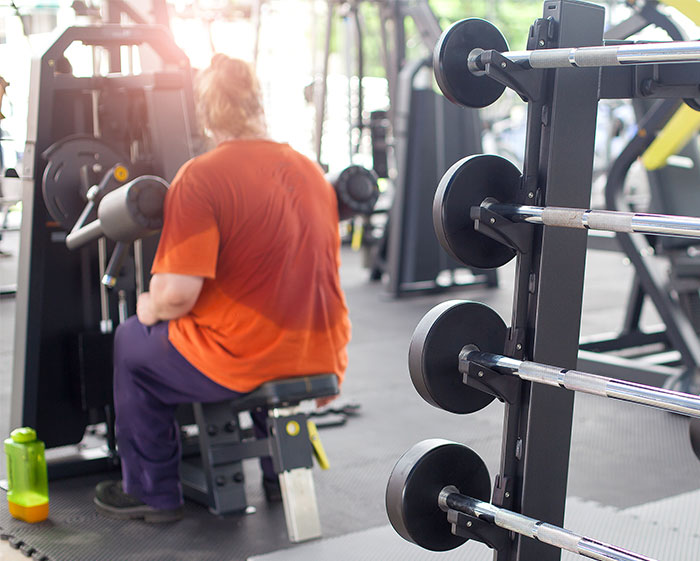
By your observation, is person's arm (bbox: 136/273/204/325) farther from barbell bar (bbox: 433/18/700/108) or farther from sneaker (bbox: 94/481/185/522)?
barbell bar (bbox: 433/18/700/108)

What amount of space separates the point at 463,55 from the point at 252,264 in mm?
1068

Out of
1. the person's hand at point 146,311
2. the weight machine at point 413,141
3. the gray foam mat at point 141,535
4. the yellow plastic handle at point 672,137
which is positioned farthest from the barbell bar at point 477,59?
the weight machine at point 413,141

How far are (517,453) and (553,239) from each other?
34 cm

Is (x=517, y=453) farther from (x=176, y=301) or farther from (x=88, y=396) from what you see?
(x=88, y=396)

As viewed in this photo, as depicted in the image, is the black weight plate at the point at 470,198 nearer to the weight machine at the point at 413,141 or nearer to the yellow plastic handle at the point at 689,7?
the yellow plastic handle at the point at 689,7

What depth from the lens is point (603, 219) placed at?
1.23 metres

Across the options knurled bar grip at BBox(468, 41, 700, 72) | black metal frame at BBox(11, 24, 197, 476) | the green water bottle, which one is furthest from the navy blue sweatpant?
knurled bar grip at BBox(468, 41, 700, 72)

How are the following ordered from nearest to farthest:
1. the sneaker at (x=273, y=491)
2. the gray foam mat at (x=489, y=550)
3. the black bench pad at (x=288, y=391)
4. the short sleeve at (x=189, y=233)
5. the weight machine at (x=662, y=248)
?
1. the gray foam mat at (x=489, y=550)
2. the short sleeve at (x=189, y=233)
3. the black bench pad at (x=288, y=391)
4. the sneaker at (x=273, y=491)
5. the weight machine at (x=662, y=248)

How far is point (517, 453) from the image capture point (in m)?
1.43

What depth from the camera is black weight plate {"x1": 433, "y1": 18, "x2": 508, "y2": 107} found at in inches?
51.9

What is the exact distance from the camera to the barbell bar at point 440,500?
1.40 metres

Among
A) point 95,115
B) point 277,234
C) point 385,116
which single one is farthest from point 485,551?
point 385,116

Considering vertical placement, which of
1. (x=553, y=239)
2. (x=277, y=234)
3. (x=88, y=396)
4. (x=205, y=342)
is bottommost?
(x=88, y=396)

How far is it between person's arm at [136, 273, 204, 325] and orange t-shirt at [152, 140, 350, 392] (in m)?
0.03
